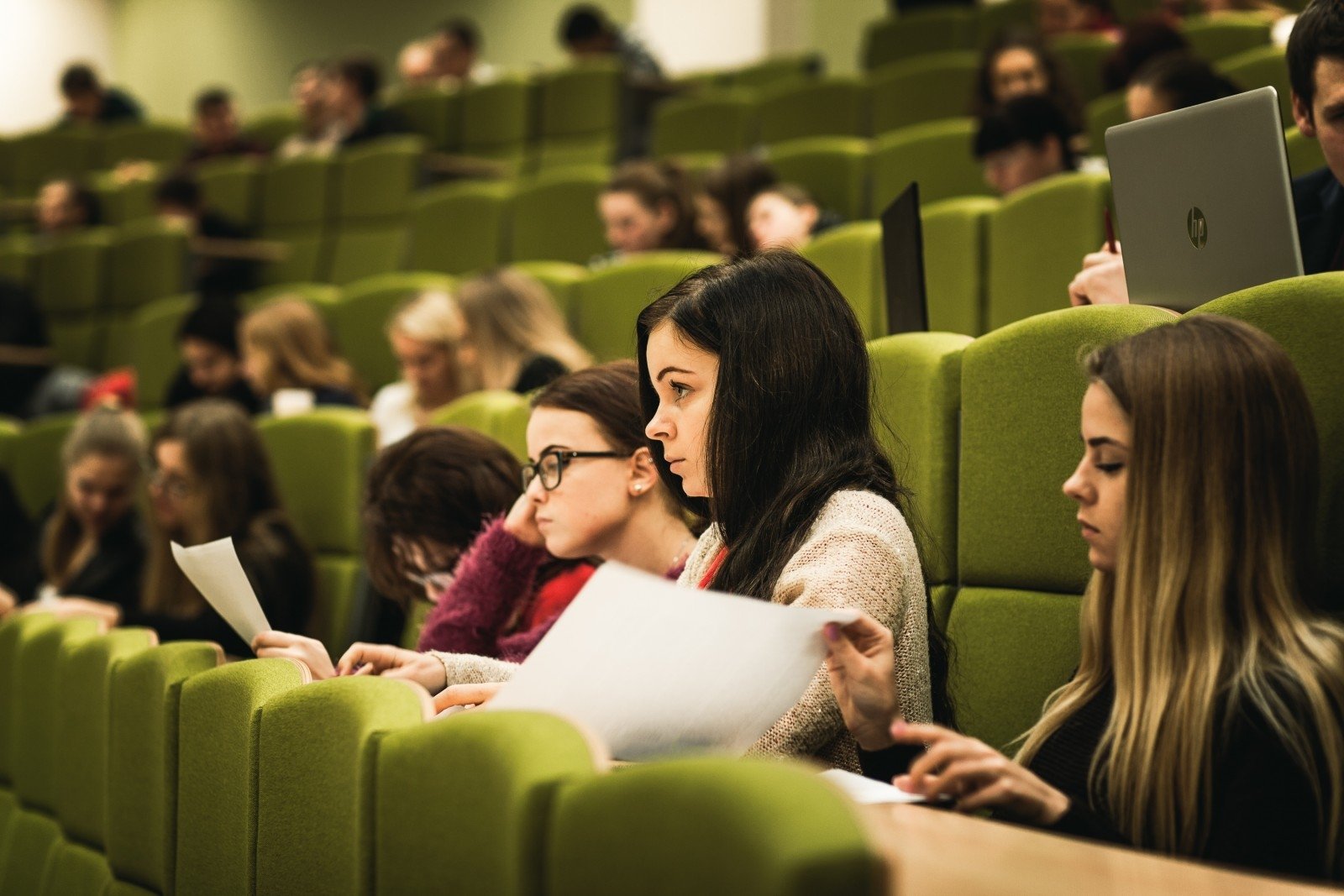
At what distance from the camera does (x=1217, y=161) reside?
2.63 feet

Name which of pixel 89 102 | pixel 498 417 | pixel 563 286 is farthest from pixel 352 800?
pixel 89 102

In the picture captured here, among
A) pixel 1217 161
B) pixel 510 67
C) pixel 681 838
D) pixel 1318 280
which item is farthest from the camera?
pixel 510 67

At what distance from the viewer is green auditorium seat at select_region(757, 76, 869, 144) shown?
7.84 feet

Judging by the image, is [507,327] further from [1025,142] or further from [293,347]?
[1025,142]

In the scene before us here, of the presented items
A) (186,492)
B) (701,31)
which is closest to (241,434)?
(186,492)

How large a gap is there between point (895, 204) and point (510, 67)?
342cm

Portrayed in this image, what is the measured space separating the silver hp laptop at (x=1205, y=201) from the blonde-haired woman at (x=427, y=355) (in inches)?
38.4

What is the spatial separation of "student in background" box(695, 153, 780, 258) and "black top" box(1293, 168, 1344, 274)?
37.4 inches

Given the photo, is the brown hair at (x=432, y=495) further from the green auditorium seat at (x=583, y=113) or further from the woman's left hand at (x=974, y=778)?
the green auditorium seat at (x=583, y=113)

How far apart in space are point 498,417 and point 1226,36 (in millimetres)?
1196

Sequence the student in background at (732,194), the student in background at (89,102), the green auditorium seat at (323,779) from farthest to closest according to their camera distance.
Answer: the student in background at (89,102) < the student in background at (732,194) < the green auditorium seat at (323,779)

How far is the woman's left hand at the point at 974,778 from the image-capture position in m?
0.53

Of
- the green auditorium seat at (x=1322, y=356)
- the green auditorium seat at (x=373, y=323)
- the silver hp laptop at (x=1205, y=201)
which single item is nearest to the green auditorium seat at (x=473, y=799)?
the green auditorium seat at (x=1322, y=356)

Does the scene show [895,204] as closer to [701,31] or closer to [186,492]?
[186,492]
